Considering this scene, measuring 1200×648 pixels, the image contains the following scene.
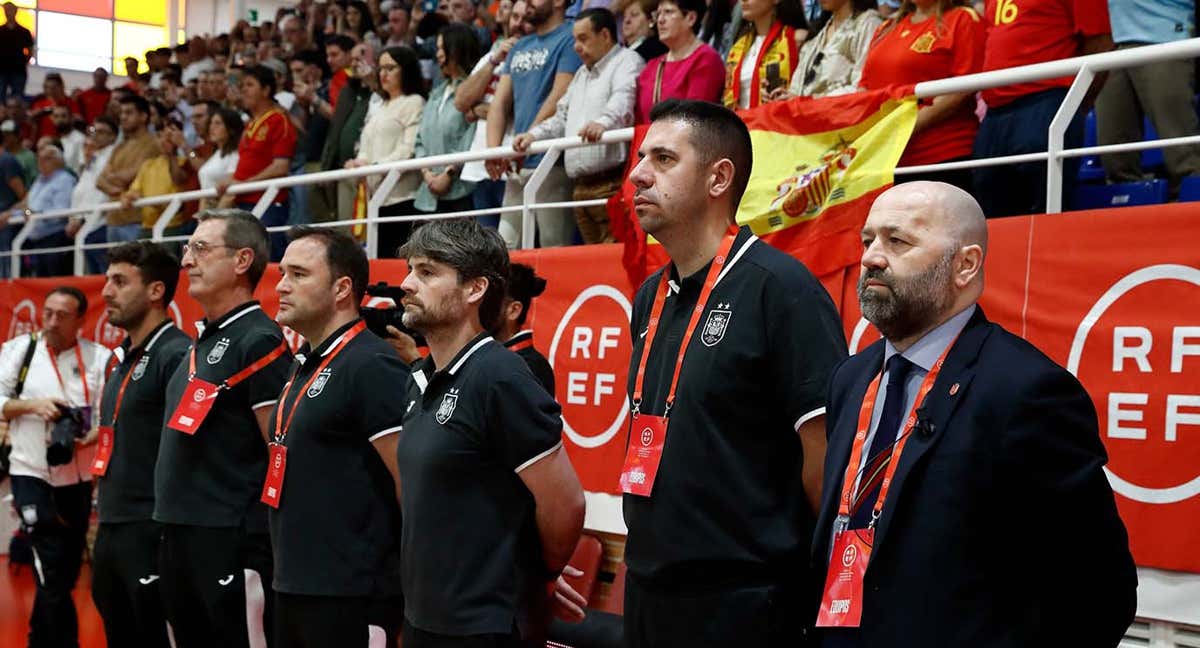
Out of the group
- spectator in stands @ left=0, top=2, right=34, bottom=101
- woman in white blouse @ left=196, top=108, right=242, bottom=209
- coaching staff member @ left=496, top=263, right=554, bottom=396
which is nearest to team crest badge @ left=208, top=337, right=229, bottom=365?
coaching staff member @ left=496, top=263, right=554, bottom=396

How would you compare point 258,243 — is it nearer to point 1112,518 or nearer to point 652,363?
point 652,363

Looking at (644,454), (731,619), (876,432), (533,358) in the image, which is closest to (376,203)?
(533,358)

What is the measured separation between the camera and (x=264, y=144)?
933 cm

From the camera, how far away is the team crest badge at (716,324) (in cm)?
274

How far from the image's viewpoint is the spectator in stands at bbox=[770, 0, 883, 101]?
18.0 ft

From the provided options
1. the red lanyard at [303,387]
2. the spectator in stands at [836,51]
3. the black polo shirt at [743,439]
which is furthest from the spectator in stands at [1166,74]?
the red lanyard at [303,387]

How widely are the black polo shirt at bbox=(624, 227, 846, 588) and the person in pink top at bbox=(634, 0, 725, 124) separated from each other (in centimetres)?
343

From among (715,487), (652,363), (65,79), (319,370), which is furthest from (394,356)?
(65,79)

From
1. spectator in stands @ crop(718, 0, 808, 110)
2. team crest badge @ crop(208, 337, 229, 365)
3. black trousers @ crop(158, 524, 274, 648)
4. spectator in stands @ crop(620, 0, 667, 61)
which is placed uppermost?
spectator in stands @ crop(620, 0, 667, 61)

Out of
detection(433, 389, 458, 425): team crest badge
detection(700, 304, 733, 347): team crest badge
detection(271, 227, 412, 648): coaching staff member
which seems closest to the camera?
detection(700, 304, 733, 347): team crest badge

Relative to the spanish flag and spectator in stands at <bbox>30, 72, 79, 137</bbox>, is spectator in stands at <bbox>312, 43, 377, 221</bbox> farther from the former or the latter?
spectator in stands at <bbox>30, 72, 79, 137</bbox>

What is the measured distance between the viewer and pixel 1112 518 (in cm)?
214

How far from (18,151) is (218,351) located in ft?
38.5

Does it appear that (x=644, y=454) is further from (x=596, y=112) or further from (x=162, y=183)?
(x=162, y=183)
